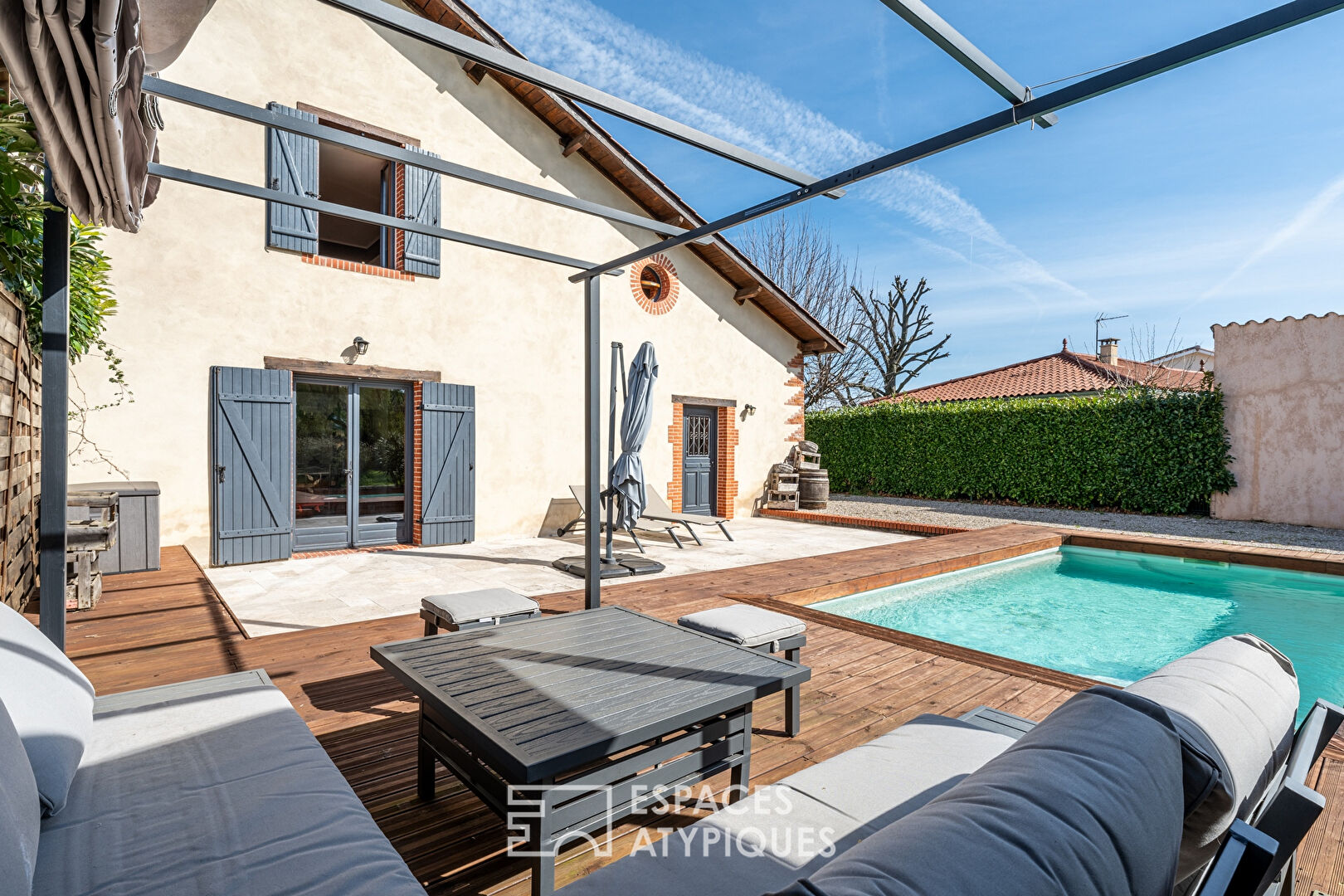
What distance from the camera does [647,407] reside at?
20.8 ft

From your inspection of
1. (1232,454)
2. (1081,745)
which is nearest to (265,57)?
(1081,745)

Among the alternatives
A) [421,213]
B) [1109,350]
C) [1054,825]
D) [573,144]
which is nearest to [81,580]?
[421,213]

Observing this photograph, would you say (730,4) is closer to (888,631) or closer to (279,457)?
(888,631)

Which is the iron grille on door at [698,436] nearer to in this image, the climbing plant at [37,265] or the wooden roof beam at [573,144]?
the wooden roof beam at [573,144]

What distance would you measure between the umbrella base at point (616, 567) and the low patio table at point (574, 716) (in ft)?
10.3

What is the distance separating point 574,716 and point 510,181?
7.12ft

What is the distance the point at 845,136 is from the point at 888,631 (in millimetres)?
11050

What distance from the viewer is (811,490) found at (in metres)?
10.8

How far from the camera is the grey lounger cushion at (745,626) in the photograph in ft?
8.62

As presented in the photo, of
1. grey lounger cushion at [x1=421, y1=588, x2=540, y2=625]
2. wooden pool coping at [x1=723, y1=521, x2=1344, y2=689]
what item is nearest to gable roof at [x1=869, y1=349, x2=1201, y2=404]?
wooden pool coping at [x1=723, y1=521, x2=1344, y2=689]

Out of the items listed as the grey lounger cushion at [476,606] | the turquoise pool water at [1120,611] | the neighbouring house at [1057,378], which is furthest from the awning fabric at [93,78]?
the neighbouring house at [1057,378]

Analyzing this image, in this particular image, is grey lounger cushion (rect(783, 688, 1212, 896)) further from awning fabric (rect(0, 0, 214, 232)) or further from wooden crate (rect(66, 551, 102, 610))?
wooden crate (rect(66, 551, 102, 610))

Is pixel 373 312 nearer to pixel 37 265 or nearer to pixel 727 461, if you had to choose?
pixel 37 265

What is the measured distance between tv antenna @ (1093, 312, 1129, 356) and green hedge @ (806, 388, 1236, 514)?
10445 millimetres
